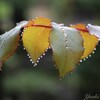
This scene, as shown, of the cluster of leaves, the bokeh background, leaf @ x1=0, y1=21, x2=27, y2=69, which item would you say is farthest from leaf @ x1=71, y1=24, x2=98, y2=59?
the bokeh background

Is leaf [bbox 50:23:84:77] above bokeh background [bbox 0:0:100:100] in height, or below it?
above

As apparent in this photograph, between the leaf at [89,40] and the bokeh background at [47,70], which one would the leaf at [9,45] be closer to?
the leaf at [89,40]

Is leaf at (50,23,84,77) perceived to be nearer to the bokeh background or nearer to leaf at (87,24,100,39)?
leaf at (87,24,100,39)

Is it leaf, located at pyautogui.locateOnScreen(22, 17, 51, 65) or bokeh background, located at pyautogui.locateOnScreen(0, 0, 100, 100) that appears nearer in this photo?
leaf, located at pyautogui.locateOnScreen(22, 17, 51, 65)

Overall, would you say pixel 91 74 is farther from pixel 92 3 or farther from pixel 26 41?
pixel 26 41

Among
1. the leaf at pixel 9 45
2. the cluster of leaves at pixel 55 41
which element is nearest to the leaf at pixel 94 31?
the cluster of leaves at pixel 55 41

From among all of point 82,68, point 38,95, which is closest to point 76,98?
point 38,95

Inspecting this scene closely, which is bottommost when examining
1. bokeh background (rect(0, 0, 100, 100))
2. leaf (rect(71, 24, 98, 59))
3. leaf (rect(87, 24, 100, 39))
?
bokeh background (rect(0, 0, 100, 100))

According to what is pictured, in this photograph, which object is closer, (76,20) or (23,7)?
(23,7)
